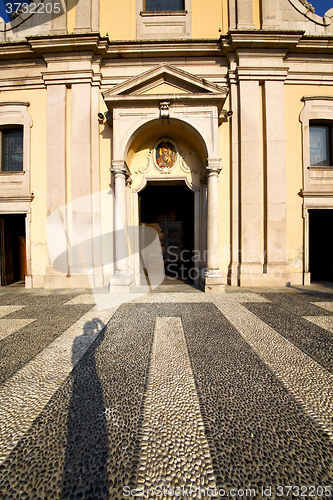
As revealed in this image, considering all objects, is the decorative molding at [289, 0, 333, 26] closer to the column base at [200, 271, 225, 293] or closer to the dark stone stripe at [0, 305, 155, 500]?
the column base at [200, 271, 225, 293]

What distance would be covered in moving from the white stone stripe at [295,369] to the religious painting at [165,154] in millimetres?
6086

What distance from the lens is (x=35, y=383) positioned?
83.3 inches

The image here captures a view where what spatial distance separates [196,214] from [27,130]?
714 cm

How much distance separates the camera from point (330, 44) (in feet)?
24.6

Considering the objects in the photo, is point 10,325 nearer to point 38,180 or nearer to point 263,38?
point 38,180

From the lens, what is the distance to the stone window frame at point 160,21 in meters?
7.54

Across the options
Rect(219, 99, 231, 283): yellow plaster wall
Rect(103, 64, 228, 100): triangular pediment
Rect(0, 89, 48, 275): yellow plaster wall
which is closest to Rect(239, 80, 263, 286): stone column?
Rect(219, 99, 231, 283): yellow plaster wall

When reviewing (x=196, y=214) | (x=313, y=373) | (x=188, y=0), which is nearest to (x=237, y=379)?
(x=313, y=373)

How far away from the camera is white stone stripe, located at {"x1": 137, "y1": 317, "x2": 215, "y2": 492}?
4.06ft

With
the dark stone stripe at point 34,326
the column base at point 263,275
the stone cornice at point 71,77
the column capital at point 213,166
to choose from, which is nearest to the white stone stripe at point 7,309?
the dark stone stripe at point 34,326

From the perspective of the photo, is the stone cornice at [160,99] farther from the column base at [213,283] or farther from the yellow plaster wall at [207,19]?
the column base at [213,283]

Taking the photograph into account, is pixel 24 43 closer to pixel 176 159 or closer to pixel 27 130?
pixel 27 130

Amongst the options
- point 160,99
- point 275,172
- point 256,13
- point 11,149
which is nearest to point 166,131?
point 160,99

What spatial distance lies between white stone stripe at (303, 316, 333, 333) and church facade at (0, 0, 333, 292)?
309 centimetres
